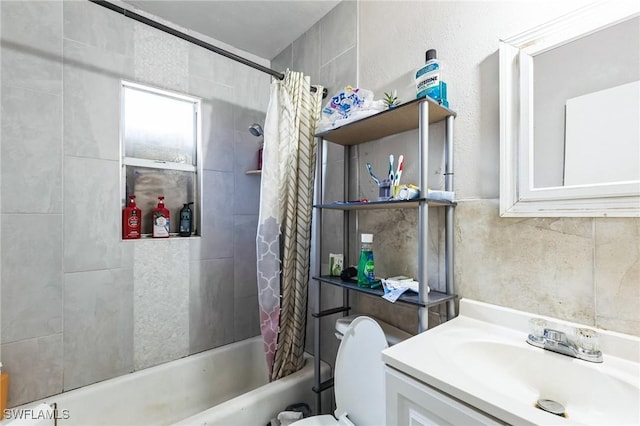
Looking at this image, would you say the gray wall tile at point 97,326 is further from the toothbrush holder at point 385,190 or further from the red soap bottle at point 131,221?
the toothbrush holder at point 385,190

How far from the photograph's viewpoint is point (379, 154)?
1.38 meters

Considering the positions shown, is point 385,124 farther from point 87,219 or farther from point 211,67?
point 87,219

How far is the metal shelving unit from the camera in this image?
0.93 meters

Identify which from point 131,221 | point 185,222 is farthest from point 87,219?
point 185,222

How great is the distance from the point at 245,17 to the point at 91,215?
Result: 4.69ft

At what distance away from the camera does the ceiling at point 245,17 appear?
1.60 m

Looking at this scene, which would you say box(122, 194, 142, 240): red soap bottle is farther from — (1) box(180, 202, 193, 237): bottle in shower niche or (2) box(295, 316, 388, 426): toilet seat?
(2) box(295, 316, 388, 426): toilet seat

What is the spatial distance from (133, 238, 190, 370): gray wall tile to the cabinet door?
1.45 metres

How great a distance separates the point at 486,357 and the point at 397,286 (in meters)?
0.32

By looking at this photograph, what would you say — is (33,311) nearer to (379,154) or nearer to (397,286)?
(397,286)

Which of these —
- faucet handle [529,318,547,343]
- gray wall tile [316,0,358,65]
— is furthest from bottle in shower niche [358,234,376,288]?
gray wall tile [316,0,358,65]

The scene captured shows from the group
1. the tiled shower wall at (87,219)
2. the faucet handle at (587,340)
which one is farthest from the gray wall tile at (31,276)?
the faucet handle at (587,340)

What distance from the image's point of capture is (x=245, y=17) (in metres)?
1.71

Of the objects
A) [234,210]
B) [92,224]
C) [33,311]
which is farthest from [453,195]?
[33,311]
